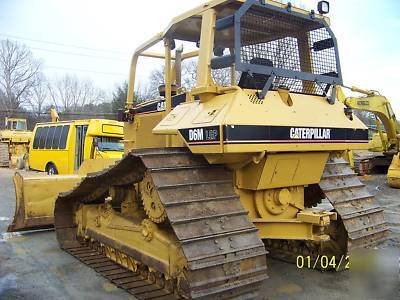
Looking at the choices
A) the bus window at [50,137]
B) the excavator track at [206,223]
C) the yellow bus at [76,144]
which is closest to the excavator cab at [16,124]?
the yellow bus at [76,144]

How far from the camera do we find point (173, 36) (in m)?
5.31

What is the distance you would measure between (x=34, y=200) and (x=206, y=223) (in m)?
4.44

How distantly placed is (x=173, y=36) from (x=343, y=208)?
281 centimetres

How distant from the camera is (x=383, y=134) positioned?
17.6 meters

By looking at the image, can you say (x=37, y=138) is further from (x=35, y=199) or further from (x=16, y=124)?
(x=16, y=124)

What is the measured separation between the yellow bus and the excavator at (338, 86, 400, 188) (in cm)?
791

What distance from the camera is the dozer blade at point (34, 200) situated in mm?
7066

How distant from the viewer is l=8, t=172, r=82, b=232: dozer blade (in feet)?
23.2

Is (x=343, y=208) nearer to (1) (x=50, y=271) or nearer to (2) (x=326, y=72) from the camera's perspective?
(2) (x=326, y=72)

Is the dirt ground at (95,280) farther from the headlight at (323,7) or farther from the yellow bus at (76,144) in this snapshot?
the yellow bus at (76,144)

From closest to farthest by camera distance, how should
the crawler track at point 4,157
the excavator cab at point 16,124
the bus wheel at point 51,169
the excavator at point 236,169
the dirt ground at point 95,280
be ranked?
the excavator at point 236,169 → the dirt ground at point 95,280 → the bus wheel at point 51,169 → the crawler track at point 4,157 → the excavator cab at point 16,124

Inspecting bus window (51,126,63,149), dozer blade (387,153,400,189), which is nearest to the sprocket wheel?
dozer blade (387,153,400,189)
